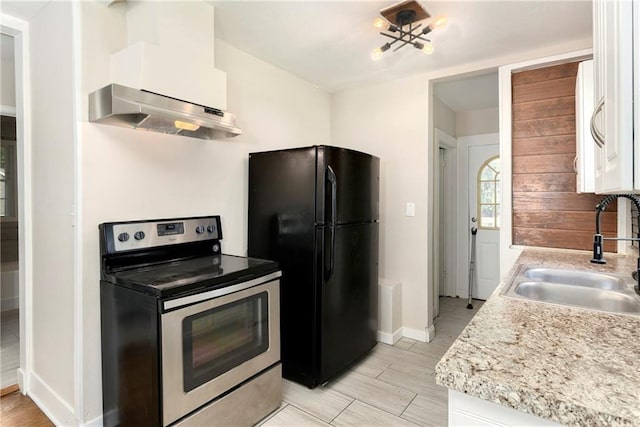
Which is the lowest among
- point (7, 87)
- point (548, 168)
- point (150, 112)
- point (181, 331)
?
point (181, 331)

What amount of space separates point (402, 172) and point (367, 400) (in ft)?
6.24

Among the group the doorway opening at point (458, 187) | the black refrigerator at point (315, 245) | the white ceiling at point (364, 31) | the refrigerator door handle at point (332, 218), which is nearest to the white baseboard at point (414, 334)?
the black refrigerator at point (315, 245)

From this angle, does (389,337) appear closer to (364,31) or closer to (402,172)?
(402,172)

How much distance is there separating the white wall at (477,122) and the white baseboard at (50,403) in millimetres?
4517

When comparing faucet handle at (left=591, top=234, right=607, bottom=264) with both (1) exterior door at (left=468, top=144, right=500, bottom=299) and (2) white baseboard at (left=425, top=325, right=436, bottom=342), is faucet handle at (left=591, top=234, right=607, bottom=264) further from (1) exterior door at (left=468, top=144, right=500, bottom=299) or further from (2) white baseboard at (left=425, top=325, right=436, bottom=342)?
(1) exterior door at (left=468, top=144, right=500, bottom=299)

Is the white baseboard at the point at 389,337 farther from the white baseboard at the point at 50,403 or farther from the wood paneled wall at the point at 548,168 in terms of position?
the white baseboard at the point at 50,403

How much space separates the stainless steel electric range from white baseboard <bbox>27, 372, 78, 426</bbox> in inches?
9.5

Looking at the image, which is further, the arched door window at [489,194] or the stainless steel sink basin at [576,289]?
the arched door window at [489,194]

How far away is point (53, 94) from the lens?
6.23 ft

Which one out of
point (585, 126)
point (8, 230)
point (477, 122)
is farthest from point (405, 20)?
point (8, 230)

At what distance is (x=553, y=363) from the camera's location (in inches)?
30.4

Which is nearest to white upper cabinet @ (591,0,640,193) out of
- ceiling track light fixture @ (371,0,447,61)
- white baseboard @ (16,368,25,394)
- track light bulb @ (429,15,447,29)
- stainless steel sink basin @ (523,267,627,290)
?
stainless steel sink basin @ (523,267,627,290)

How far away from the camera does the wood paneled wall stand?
2461mm

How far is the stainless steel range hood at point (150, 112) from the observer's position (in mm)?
1564
